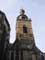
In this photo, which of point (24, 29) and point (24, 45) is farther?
point (24, 29)

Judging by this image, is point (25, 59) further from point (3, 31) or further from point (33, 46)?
point (3, 31)

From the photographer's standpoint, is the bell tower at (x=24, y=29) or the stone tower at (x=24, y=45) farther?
the bell tower at (x=24, y=29)

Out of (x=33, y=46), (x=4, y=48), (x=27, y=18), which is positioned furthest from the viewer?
(x=27, y=18)

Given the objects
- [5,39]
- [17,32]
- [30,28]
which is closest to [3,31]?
[5,39]

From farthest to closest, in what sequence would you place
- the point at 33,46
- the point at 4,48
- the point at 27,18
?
1. the point at 27,18
2. the point at 33,46
3. the point at 4,48

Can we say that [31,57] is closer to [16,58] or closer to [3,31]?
[16,58]

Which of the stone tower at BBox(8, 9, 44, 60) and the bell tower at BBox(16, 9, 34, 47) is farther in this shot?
the bell tower at BBox(16, 9, 34, 47)

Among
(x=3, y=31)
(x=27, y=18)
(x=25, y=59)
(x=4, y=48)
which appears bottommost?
(x=25, y=59)

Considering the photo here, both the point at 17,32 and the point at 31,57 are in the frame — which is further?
the point at 17,32

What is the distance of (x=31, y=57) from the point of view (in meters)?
15.9

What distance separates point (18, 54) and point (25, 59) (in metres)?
0.78

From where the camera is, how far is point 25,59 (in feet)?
51.9

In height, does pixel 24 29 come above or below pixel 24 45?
above

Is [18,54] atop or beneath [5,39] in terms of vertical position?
beneath
